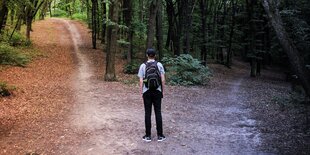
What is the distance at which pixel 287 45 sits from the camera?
7.60 m

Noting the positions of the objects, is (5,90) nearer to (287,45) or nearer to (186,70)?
(186,70)

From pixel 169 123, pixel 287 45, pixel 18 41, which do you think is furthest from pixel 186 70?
pixel 18 41

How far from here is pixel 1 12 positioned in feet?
35.4

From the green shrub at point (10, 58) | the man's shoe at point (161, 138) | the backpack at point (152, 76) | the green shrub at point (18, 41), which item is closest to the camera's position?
the backpack at point (152, 76)

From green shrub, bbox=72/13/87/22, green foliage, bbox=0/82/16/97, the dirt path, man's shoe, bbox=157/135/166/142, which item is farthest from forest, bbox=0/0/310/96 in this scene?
man's shoe, bbox=157/135/166/142

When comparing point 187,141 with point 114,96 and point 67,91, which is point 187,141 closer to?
point 114,96

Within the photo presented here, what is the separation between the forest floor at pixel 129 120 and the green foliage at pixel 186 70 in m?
1.00

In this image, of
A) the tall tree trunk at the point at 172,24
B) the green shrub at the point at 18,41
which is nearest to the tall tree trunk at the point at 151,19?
the tall tree trunk at the point at 172,24

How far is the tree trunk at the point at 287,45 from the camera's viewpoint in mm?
7531

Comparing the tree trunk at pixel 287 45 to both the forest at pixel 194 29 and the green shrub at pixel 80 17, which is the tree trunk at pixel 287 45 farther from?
the green shrub at pixel 80 17

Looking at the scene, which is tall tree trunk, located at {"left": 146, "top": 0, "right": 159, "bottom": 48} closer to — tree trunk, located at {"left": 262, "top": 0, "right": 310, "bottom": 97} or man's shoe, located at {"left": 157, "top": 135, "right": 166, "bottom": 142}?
man's shoe, located at {"left": 157, "top": 135, "right": 166, "bottom": 142}

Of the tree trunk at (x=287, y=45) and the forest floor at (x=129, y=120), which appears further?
the forest floor at (x=129, y=120)

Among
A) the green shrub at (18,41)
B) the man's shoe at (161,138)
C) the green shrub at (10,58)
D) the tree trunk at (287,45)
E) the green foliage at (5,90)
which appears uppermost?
the tree trunk at (287,45)

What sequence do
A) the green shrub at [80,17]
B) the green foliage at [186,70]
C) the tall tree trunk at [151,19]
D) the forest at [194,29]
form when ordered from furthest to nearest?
1. the green shrub at [80,17]
2. the tall tree trunk at [151,19]
3. the green foliage at [186,70]
4. the forest at [194,29]
